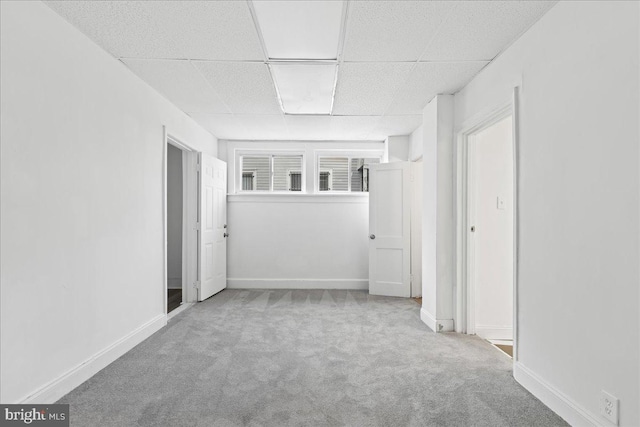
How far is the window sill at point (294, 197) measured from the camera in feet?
18.9

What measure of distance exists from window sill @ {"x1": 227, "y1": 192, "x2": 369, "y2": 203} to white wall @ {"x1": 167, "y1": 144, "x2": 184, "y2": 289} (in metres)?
1.11

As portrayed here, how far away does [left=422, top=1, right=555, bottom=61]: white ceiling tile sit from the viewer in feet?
6.98

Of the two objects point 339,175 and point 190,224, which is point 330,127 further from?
point 190,224

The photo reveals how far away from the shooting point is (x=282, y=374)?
2.58 metres

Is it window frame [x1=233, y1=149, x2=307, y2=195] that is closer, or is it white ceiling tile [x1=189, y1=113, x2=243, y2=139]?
white ceiling tile [x1=189, y1=113, x2=243, y2=139]

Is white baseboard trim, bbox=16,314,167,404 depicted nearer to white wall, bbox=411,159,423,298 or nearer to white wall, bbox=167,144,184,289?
white wall, bbox=167,144,184,289

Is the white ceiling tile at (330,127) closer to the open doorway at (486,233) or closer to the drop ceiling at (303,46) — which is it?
the drop ceiling at (303,46)

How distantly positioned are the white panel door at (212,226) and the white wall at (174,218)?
3.60 feet

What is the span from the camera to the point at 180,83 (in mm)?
3359

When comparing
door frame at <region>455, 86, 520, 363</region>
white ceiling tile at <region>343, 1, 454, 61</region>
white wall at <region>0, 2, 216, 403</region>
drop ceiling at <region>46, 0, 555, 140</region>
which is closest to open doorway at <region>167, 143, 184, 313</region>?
drop ceiling at <region>46, 0, 555, 140</region>

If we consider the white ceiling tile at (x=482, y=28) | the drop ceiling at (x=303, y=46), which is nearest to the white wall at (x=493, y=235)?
the drop ceiling at (x=303, y=46)

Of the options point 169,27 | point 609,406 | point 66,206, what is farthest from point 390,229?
point 66,206

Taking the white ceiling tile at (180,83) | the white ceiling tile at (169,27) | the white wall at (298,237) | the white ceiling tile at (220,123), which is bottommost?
the white wall at (298,237)

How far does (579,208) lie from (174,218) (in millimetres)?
5855
